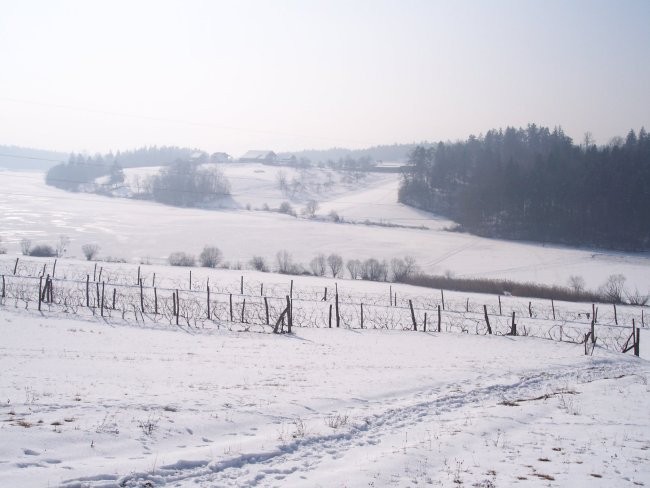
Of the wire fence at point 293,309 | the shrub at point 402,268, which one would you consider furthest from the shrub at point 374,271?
the wire fence at point 293,309

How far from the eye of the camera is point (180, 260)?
56969 millimetres

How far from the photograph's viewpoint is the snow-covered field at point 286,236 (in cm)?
5800

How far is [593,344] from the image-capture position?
2320 centimetres

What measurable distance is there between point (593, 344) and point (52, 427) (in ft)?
76.3

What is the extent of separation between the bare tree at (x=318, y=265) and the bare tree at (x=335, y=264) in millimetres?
742

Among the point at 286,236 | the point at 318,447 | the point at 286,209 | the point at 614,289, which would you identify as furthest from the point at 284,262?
the point at 318,447

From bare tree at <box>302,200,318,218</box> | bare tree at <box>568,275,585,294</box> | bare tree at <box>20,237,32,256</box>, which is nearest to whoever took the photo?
bare tree at <box>568,275,585,294</box>

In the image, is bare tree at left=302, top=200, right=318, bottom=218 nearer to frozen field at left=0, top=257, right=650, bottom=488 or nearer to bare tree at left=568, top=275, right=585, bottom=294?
bare tree at left=568, top=275, right=585, bottom=294

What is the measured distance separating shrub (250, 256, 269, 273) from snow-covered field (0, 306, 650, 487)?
3694cm

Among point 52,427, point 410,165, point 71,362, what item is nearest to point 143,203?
point 410,165

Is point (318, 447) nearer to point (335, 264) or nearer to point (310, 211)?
point (335, 264)

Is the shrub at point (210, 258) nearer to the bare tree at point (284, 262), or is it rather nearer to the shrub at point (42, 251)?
the bare tree at point (284, 262)

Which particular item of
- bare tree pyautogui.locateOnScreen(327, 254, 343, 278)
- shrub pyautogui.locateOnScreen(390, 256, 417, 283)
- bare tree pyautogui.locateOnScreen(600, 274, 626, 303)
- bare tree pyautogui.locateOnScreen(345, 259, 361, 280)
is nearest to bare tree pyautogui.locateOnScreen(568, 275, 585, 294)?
bare tree pyautogui.locateOnScreen(600, 274, 626, 303)

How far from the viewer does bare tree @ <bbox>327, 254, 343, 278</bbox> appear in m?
55.9
